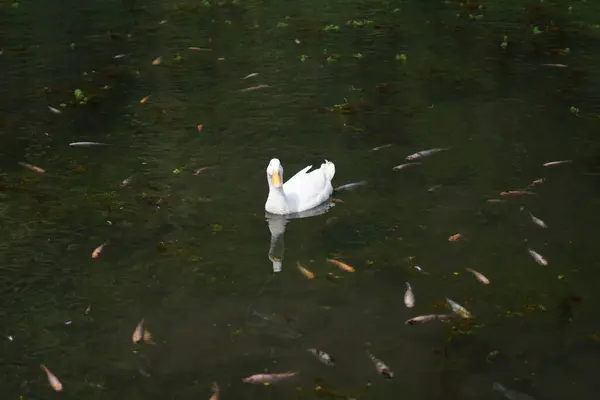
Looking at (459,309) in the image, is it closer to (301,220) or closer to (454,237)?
(454,237)

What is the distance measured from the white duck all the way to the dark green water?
255mm

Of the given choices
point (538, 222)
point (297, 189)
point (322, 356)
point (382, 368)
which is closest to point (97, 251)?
point (297, 189)

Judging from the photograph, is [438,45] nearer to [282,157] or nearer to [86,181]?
[282,157]

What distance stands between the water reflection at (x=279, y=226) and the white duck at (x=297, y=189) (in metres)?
0.06

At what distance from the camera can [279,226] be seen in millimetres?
9406

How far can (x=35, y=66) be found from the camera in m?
15.9

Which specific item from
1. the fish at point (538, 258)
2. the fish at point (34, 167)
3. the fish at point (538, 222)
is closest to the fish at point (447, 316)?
Result: the fish at point (538, 258)

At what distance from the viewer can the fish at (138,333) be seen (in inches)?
291

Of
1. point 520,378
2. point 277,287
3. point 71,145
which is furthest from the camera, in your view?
point 71,145

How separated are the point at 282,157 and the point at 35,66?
7.18 m

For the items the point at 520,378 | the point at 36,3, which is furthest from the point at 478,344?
the point at 36,3

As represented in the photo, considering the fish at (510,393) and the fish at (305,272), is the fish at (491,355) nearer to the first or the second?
the fish at (510,393)

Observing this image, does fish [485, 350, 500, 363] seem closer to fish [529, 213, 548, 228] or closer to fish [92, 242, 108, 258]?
fish [529, 213, 548, 228]

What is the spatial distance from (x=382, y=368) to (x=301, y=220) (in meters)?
3.07
